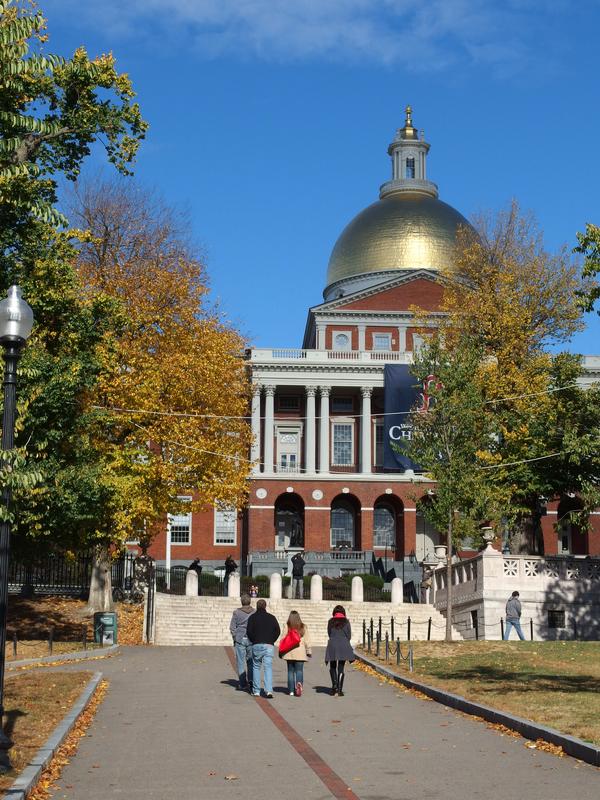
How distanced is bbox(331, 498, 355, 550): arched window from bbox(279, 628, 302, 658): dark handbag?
53740mm

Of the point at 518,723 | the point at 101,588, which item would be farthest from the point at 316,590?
the point at 518,723

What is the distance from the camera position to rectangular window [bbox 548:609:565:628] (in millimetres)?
34812

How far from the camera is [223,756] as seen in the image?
1265 cm

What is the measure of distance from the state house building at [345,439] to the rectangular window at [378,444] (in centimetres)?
7

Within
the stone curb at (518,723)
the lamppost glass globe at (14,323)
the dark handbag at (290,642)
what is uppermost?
the lamppost glass globe at (14,323)

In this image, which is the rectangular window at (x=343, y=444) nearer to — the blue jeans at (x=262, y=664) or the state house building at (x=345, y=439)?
the state house building at (x=345, y=439)

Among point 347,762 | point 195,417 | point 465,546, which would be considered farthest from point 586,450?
point 465,546

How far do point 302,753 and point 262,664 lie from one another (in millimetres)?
6762

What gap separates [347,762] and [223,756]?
1469 mm

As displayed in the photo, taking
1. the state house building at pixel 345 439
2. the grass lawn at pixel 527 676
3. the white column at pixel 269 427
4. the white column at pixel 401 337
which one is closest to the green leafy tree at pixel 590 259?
the grass lawn at pixel 527 676

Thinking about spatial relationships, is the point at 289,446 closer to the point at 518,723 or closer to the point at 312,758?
the point at 518,723

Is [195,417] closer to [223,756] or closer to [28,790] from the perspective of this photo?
[223,756]

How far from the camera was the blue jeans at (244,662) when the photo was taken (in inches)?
800

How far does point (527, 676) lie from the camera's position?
20.2 m
